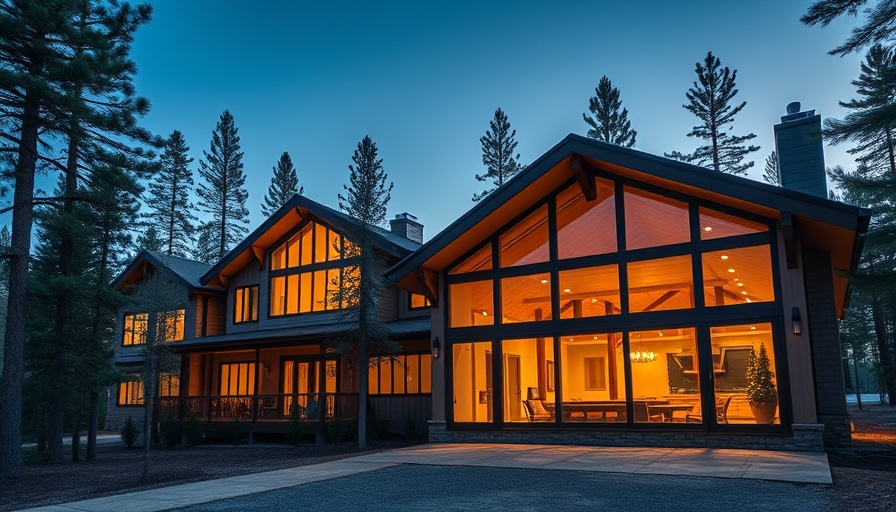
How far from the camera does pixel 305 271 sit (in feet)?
64.2

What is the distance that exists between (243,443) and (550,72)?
15.1 metres

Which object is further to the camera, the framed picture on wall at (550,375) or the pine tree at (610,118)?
the pine tree at (610,118)

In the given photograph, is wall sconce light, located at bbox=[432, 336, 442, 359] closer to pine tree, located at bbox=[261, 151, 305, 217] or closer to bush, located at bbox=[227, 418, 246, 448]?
bush, located at bbox=[227, 418, 246, 448]

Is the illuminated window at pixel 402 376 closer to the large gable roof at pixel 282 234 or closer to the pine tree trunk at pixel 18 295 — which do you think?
the large gable roof at pixel 282 234

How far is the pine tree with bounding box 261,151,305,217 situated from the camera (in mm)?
37594

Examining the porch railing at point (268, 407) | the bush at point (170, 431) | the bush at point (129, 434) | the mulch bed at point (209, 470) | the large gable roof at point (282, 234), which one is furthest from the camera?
the bush at point (129, 434)

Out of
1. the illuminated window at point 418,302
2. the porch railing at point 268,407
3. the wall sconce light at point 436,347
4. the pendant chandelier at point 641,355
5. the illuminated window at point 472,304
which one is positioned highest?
the illuminated window at point 418,302

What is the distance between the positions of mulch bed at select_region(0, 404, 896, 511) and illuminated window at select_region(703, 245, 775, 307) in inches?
111

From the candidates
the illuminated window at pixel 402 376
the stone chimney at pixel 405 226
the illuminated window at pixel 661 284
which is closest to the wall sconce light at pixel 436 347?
the illuminated window at pixel 402 376

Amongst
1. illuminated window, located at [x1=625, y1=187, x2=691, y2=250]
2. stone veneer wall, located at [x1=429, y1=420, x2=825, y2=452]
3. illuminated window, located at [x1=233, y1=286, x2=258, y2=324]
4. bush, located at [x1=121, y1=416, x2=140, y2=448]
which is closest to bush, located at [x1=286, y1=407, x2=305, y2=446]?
stone veneer wall, located at [x1=429, y1=420, x2=825, y2=452]

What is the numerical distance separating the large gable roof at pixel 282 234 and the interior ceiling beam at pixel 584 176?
20.1 ft

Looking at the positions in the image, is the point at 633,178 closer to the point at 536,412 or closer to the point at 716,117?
the point at 536,412

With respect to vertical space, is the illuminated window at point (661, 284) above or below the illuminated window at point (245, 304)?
below

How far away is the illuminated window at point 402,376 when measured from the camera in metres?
17.3
